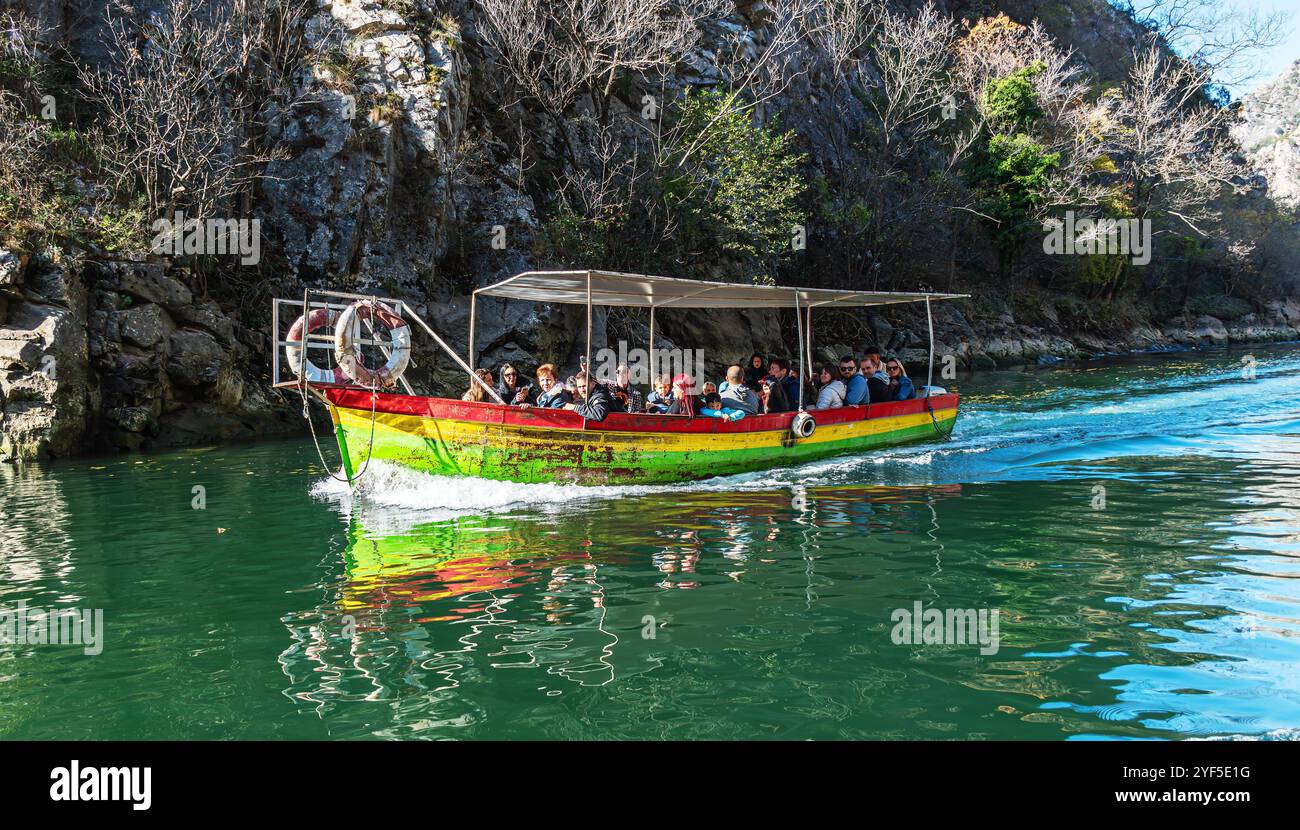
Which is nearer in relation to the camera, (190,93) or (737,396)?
(737,396)

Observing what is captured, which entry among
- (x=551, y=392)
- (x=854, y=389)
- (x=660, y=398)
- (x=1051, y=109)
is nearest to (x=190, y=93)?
(x=551, y=392)

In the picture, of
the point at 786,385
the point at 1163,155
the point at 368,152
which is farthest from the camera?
the point at 1163,155

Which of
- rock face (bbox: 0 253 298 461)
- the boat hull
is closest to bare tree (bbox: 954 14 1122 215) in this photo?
the boat hull

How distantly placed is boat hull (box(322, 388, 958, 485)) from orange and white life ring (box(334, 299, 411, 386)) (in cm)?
31

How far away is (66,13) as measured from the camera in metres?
23.1

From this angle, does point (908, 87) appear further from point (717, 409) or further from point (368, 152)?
point (717, 409)

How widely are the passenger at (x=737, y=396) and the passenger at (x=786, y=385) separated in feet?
3.68

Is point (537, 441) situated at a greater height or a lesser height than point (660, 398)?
lesser

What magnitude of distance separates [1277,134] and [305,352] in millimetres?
Answer: 156632

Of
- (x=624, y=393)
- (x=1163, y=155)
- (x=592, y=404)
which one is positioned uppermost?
(x=1163, y=155)

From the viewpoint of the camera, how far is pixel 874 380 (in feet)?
53.4

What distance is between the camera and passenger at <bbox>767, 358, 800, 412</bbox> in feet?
50.4

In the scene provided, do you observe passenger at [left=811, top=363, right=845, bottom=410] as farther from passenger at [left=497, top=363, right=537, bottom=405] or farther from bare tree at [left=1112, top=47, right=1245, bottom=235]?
bare tree at [left=1112, top=47, right=1245, bottom=235]
